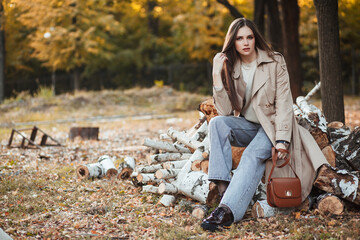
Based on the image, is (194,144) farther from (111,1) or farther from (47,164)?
(111,1)

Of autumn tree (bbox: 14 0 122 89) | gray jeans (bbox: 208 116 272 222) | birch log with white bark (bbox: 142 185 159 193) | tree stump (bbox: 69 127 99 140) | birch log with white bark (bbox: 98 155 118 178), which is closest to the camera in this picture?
gray jeans (bbox: 208 116 272 222)

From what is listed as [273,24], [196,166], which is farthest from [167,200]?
[273,24]

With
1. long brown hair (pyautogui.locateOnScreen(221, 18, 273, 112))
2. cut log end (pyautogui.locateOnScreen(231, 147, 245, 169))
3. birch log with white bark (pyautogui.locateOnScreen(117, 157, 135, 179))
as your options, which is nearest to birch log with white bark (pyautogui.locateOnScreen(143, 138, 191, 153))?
birch log with white bark (pyautogui.locateOnScreen(117, 157, 135, 179))

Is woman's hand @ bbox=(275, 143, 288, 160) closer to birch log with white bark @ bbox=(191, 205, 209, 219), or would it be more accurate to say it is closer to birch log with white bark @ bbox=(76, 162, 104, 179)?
birch log with white bark @ bbox=(191, 205, 209, 219)

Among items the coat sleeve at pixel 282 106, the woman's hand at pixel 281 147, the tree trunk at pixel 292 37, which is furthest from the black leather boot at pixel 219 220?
the tree trunk at pixel 292 37

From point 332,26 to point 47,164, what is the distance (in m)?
5.00

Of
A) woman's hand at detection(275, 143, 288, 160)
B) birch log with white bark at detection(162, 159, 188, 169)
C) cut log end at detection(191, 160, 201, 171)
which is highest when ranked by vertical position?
woman's hand at detection(275, 143, 288, 160)

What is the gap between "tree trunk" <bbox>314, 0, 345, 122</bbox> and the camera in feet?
20.3

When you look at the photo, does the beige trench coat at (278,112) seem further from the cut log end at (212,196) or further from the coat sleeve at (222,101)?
the cut log end at (212,196)

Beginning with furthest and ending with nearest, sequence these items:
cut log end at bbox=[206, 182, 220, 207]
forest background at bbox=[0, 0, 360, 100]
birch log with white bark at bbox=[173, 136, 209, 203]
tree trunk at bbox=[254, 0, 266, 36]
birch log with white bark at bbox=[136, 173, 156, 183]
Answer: forest background at bbox=[0, 0, 360, 100]
tree trunk at bbox=[254, 0, 266, 36]
birch log with white bark at bbox=[136, 173, 156, 183]
birch log with white bark at bbox=[173, 136, 209, 203]
cut log end at bbox=[206, 182, 220, 207]

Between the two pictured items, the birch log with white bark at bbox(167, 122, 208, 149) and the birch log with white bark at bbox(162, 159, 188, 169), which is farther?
the birch log with white bark at bbox(167, 122, 208, 149)

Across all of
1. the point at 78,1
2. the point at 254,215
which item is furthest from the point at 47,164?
the point at 78,1

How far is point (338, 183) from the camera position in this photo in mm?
3898

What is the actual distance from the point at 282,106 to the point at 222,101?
58 centimetres
